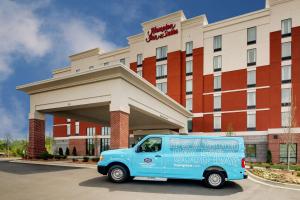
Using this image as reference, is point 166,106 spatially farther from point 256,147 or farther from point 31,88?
point 256,147

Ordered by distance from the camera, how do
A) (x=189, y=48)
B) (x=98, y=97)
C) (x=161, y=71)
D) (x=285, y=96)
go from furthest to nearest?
(x=161, y=71) → (x=189, y=48) → (x=285, y=96) → (x=98, y=97)

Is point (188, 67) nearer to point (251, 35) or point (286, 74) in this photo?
point (251, 35)

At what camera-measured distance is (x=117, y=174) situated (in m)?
12.2

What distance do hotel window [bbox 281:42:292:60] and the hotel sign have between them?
53.2ft

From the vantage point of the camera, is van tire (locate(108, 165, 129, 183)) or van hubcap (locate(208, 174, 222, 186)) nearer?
van hubcap (locate(208, 174, 222, 186))

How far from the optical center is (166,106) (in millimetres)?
29234

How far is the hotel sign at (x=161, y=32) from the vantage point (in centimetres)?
4544

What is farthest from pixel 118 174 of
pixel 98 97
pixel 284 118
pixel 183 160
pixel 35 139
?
pixel 284 118

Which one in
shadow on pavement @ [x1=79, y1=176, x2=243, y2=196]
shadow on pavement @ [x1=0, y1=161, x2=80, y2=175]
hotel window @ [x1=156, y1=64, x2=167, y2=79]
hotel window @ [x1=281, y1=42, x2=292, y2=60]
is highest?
hotel window @ [x1=281, y1=42, x2=292, y2=60]

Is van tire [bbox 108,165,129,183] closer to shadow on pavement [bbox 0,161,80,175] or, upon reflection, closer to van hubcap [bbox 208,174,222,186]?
van hubcap [bbox 208,174,222,186]

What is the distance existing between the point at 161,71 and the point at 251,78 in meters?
14.4

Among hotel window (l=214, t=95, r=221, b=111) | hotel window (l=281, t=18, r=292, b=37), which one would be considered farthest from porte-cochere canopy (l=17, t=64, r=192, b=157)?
hotel window (l=281, t=18, r=292, b=37)

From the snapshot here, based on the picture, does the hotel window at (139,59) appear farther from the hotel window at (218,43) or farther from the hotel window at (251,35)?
the hotel window at (251,35)

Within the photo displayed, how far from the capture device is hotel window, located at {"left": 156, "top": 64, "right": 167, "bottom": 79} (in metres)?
45.8
